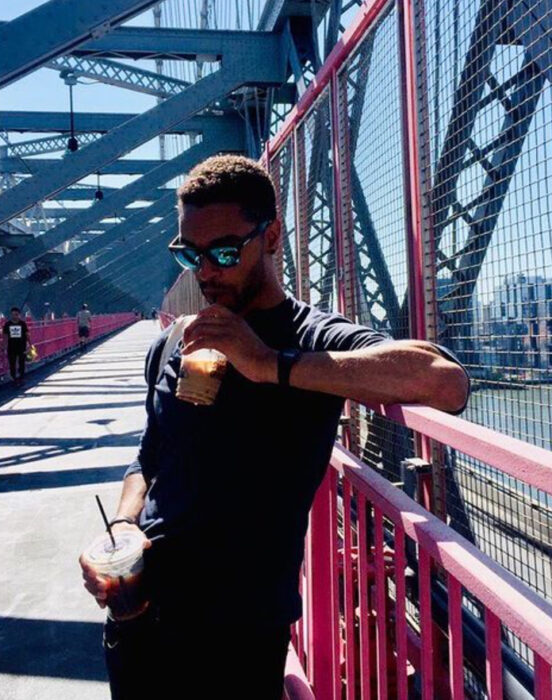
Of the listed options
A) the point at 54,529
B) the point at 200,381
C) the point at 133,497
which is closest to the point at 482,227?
the point at 200,381

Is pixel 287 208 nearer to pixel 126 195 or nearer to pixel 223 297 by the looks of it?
pixel 223 297

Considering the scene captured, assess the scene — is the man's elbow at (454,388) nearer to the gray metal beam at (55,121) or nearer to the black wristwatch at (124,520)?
the black wristwatch at (124,520)

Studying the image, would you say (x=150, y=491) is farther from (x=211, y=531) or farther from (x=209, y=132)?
(x=209, y=132)

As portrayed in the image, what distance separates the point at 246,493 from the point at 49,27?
6.85 meters

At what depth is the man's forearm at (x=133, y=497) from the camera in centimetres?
191

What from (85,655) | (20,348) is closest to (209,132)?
(20,348)

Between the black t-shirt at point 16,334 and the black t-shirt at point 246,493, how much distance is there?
13861 mm

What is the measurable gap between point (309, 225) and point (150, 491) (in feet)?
9.36

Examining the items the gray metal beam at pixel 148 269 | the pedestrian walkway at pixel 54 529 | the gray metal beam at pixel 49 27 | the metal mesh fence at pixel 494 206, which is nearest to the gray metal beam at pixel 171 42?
the gray metal beam at pixel 49 27

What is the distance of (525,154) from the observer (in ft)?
6.69

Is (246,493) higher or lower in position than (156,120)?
lower

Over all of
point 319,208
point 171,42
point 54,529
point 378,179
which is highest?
point 171,42

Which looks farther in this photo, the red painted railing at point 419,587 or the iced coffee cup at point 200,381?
the iced coffee cup at point 200,381

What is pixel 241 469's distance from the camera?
1.58 meters
